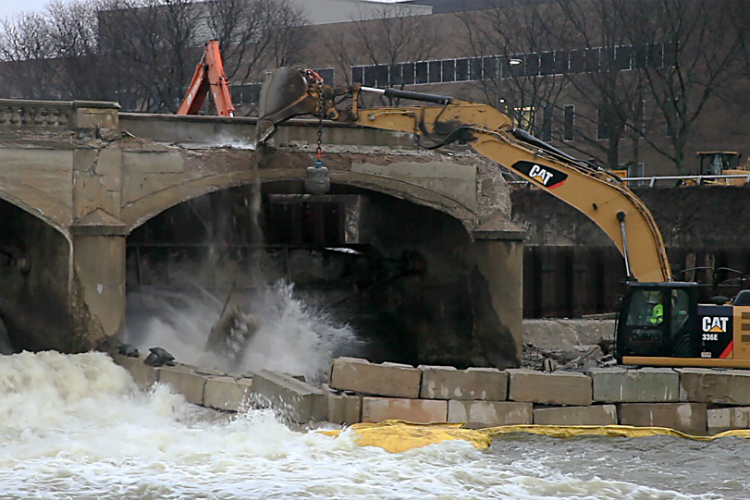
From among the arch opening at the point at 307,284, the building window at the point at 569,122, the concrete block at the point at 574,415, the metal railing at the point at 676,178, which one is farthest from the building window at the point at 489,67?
the concrete block at the point at 574,415

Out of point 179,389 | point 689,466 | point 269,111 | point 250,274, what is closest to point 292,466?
point 179,389

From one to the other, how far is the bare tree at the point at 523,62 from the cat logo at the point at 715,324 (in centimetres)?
2790

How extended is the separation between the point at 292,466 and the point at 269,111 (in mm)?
8094

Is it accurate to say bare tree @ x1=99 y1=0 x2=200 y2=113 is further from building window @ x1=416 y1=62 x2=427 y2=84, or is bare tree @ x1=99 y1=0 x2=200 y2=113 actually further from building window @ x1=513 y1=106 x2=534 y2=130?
building window @ x1=513 y1=106 x2=534 y2=130

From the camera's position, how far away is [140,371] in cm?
1599

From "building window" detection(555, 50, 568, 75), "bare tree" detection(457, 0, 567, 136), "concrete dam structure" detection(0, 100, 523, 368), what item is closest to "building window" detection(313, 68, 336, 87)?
"bare tree" detection(457, 0, 567, 136)

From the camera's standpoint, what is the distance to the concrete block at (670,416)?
46.3 feet

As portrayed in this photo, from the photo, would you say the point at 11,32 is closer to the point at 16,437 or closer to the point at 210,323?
the point at 210,323

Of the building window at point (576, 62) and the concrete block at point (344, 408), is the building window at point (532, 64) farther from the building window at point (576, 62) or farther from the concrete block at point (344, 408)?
the concrete block at point (344, 408)

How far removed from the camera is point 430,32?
49219 millimetres

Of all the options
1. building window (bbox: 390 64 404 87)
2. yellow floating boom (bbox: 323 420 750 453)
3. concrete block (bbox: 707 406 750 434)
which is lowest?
yellow floating boom (bbox: 323 420 750 453)

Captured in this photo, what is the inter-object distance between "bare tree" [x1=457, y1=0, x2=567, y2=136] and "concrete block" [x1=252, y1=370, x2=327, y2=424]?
30.2m

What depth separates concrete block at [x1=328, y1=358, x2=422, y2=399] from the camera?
1372cm

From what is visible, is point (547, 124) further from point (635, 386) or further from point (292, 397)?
point (292, 397)
